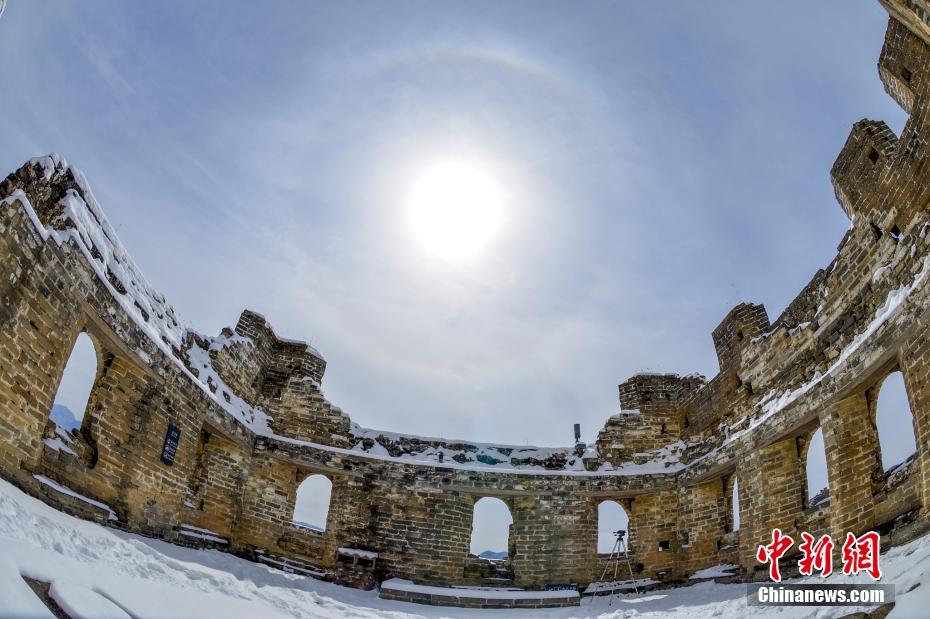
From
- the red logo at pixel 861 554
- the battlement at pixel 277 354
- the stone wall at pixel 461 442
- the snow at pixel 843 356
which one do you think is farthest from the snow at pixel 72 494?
the snow at pixel 843 356

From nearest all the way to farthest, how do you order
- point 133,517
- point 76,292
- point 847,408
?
point 76,292 → point 847,408 → point 133,517

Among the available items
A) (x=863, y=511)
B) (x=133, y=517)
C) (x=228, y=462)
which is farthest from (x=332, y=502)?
(x=863, y=511)

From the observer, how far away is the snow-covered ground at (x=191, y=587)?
473 cm

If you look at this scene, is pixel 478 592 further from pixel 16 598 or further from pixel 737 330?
pixel 16 598

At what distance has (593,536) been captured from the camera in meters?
14.3

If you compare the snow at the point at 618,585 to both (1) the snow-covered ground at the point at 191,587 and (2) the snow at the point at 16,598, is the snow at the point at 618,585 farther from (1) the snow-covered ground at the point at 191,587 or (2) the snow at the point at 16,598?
(2) the snow at the point at 16,598

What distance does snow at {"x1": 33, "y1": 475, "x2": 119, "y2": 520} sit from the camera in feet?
27.0

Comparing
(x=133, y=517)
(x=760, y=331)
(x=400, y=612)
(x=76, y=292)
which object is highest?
(x=760, y=331)

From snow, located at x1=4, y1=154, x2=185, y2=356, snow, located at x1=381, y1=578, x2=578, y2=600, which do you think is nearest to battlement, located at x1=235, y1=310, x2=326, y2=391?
snow, located at x1=4, y1=154, x2=185, y2=356

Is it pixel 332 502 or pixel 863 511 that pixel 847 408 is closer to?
pixel 863 511

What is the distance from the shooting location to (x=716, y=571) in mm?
12164

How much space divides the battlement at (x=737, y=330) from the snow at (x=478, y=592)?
6.86m

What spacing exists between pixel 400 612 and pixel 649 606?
16.1 ft

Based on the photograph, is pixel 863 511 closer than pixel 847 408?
Yes
